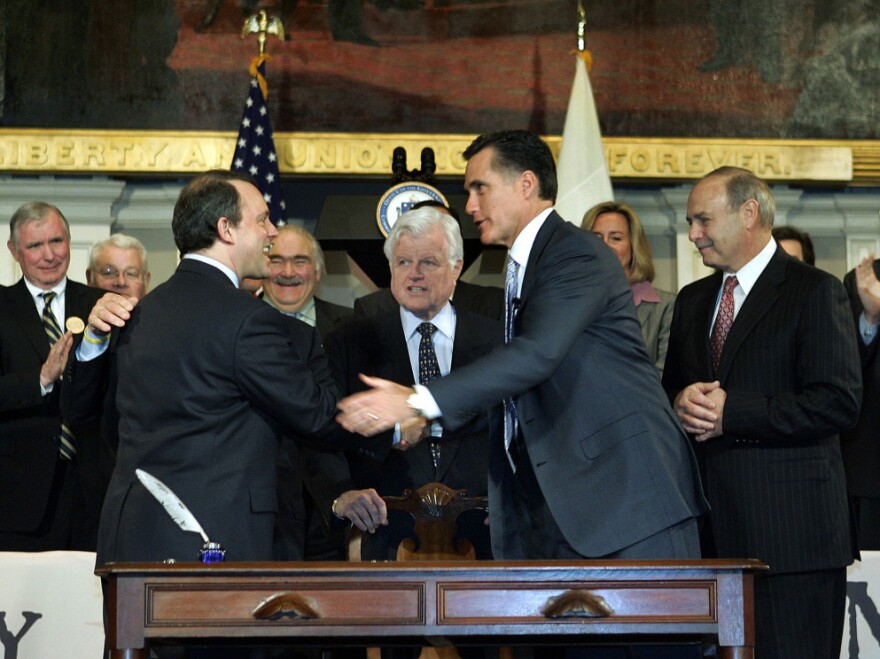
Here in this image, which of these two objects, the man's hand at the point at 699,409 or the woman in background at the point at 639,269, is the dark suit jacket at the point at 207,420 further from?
the woman in background at the point at 639,269

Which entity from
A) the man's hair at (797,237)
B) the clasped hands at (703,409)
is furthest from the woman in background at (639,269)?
the clasped hands at (703,409)

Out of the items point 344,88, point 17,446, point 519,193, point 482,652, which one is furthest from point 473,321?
point 344,88

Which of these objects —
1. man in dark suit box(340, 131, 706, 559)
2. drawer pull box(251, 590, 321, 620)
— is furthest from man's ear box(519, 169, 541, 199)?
drawer pull box(251, 590, 321, 620)

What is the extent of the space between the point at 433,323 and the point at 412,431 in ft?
2.41

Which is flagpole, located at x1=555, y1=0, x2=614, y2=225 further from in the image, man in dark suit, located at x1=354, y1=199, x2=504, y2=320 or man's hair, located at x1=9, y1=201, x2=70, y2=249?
man's hair, located at x1=9, y1=201, x2=70, y2=249

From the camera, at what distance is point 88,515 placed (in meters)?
5.08

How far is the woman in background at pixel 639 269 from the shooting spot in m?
5.36

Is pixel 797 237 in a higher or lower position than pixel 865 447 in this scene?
higher

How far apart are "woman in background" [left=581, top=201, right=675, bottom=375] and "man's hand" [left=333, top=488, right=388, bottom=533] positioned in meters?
1.81

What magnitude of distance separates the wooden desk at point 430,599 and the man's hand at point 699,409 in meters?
1.19

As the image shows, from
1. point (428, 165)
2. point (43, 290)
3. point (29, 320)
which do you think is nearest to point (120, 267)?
point (43, 290)

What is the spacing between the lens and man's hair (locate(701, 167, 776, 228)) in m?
4.20

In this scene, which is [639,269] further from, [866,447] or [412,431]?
[412,431]

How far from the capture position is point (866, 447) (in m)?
5.16
